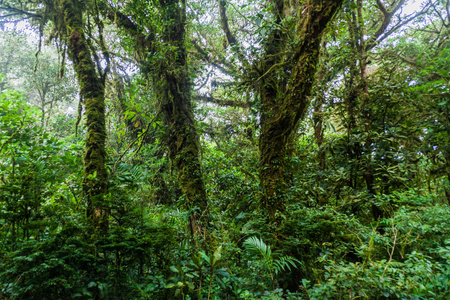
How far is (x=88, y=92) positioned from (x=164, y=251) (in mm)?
2674

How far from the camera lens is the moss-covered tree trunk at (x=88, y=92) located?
3191mm

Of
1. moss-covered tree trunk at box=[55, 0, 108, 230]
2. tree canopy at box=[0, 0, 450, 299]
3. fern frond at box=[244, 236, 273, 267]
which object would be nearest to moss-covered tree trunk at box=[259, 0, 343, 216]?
tree canopy at box=[0, 0, 450, 299]

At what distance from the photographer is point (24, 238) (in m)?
2.20

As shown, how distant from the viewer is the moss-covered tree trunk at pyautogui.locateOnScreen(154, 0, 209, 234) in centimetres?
404

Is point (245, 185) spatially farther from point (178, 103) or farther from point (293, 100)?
point (178, 103)

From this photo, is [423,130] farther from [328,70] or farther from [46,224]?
[46,224]

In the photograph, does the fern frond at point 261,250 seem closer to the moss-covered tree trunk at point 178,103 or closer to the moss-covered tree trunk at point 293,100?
the moss-covered tree trunk at point 293,100

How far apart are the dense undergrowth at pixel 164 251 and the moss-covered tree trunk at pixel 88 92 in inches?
6.6

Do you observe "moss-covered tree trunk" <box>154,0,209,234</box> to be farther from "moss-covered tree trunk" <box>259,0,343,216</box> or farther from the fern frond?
the fern frond

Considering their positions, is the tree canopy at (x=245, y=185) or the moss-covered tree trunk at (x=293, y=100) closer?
the tree canopy at (x=245, y=185)

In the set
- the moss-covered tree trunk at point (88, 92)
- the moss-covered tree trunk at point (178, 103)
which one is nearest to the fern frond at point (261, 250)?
the moss-covered tree trunk at point (178, 103)

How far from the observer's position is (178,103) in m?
4.29

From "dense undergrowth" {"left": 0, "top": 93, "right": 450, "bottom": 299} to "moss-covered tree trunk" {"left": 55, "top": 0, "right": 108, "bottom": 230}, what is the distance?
168 millimetres

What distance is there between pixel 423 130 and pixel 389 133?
0.67 m
